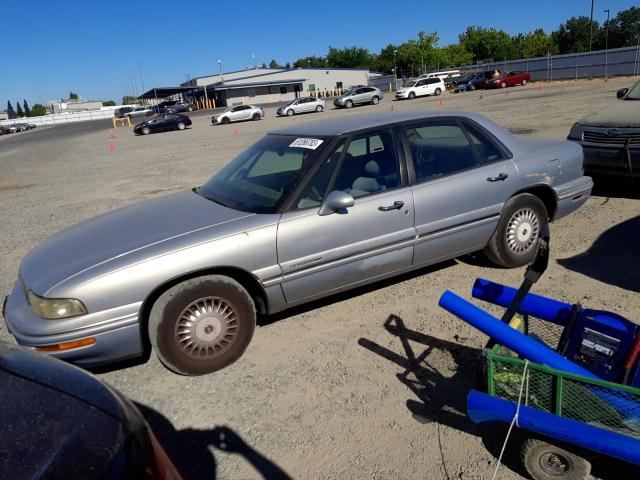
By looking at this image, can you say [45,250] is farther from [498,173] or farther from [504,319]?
[498,173]

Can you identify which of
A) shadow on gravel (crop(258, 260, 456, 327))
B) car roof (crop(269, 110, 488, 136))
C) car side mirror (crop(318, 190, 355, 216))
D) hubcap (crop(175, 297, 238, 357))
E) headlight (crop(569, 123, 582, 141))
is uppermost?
car roof (crop(269, 110, 488, 136))

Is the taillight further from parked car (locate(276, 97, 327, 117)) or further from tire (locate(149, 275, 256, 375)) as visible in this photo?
parked car (locate(276, 97, 327, 117))

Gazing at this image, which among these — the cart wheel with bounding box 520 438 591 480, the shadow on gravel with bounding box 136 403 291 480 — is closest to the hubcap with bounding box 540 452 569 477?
the cart wheel with bounding box 520 438 591 480

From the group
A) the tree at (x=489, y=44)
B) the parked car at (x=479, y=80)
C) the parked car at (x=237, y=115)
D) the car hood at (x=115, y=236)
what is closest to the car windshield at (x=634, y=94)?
the car hood at (x=115, y=236)

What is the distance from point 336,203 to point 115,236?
1592 millimetres

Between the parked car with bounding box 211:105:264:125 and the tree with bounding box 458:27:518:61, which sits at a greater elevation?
the tree with bounding box 458:27:518:61

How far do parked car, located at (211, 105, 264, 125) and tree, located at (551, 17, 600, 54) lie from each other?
216ft

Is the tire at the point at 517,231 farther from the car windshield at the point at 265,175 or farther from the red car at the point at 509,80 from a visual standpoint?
the red car at the point at 509,80

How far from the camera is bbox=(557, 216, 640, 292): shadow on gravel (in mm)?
4301

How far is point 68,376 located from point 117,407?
0.23 metres

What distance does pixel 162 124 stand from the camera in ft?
111

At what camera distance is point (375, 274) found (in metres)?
3.96

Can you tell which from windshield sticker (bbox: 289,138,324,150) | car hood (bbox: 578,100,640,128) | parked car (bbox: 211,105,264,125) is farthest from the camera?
parked car (bbox: 211,105,264,125)

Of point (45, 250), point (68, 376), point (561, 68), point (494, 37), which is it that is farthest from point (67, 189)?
point (494, 37)
